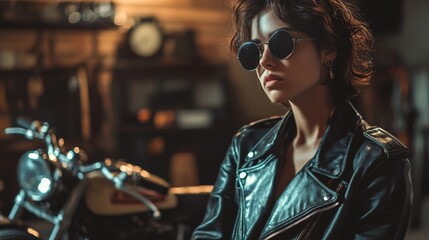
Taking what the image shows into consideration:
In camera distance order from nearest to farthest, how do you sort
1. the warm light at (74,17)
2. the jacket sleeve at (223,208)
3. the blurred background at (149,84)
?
the jacket sleeve at (223,208), the blurred background at (149,84), the warm light at (74,17)

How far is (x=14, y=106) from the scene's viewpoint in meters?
5.55

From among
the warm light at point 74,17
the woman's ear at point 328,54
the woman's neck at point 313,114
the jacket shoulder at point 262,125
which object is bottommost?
the jacket shoulder at point 262,125

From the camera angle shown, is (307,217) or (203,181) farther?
(203,181)

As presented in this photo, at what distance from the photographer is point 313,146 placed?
1557 millimetres

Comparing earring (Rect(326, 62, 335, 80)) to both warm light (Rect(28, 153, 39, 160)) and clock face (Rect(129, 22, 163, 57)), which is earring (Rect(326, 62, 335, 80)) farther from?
clock face (Rect(129, 22, 163, 57))

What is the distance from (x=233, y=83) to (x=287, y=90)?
18.2ft

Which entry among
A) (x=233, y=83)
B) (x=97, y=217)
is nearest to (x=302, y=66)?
(x=97, y=217)

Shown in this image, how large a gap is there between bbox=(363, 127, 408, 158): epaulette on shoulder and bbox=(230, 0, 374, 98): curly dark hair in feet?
0.51

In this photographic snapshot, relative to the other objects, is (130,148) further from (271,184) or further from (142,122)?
(271,184)

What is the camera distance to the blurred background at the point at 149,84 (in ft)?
18.8

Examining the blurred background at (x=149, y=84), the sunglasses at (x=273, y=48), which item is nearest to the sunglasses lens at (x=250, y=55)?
the sunglasses at (x=273, y=48)

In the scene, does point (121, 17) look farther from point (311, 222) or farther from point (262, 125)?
point (311, 222)

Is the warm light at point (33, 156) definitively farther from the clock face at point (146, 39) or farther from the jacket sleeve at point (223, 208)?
the clock face at point (146, 39)

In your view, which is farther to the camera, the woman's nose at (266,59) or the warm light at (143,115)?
the warm light at (143,115)
